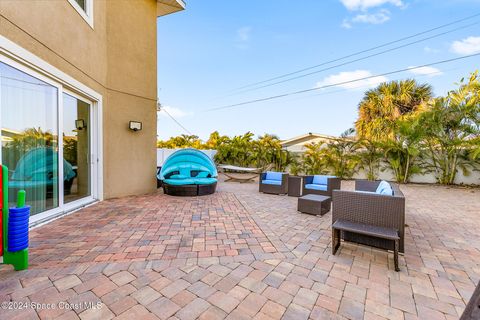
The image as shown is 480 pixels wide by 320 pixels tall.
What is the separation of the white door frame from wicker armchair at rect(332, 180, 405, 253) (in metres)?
4.66

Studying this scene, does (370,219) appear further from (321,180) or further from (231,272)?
(321,180)

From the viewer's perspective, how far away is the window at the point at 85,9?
440cm

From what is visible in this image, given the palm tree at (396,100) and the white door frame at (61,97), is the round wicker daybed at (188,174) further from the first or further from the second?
the palm tree at (396,100)

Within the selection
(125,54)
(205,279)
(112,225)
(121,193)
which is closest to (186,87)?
(125,54)

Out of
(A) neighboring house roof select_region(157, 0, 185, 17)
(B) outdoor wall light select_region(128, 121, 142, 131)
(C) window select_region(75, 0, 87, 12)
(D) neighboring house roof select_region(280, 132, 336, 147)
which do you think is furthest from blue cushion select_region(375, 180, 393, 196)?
(D) neighboring house roof select_region(280, 132, 336, 147)

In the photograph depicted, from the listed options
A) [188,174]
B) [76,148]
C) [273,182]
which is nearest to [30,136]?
[76,148]

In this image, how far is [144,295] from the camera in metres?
1.89

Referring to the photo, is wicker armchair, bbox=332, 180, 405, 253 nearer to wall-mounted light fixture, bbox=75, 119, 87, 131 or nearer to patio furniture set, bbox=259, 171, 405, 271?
patio furniture set, bbox=259, 171, 405, 271

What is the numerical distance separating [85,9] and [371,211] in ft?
21.8

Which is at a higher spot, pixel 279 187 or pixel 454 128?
pixel 454 128

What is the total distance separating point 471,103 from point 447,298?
977cm

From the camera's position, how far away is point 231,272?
7.52 ft

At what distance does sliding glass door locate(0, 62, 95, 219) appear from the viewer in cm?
308

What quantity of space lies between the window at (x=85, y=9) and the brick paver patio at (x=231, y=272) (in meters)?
4.03
